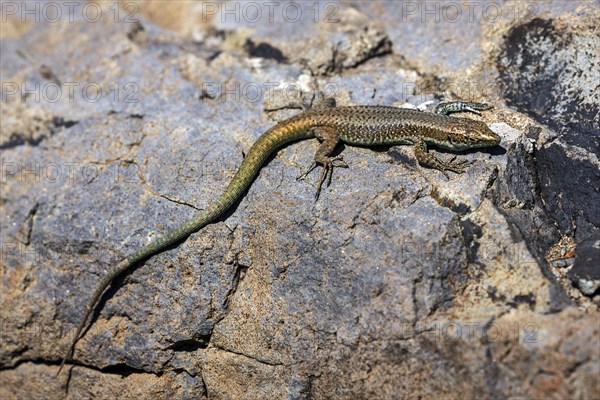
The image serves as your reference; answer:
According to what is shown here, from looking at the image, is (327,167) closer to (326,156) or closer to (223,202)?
(326,156)

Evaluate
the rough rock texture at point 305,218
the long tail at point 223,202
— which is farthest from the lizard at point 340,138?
the rough rock texture at point 305,218

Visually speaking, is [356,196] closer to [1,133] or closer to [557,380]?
[557,380]

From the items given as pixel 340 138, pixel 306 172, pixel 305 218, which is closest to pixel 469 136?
pixel 340 138

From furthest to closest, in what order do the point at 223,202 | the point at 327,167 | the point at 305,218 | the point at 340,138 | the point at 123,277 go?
the point at 340,138
the point at 123,277
the point at 327,167
the point at 223,202
the point at 305,218

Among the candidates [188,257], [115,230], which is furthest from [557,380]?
[115,230]

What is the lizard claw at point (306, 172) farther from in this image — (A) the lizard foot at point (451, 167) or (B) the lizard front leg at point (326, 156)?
(A) the lizard foot at point (451, 167)

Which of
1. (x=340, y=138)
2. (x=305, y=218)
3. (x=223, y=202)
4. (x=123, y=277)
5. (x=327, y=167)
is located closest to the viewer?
(x=305, y=218)
